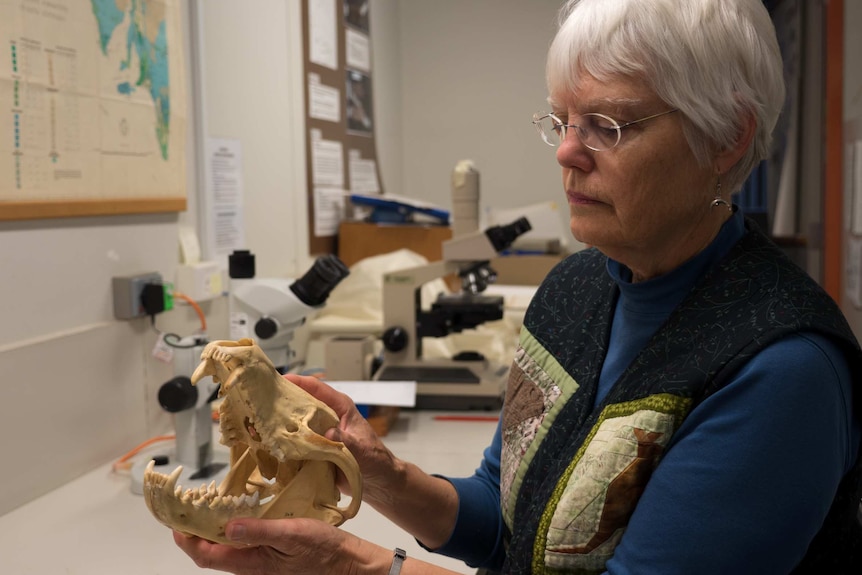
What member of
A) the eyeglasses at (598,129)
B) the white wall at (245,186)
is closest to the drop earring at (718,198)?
the eyeglasses at (598,129)

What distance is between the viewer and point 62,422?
161cm

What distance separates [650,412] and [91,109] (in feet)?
4.47

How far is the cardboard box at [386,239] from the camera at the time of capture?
3316 millimetres

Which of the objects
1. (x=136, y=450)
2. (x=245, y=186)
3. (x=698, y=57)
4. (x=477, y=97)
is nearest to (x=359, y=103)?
(x=477, y=97)

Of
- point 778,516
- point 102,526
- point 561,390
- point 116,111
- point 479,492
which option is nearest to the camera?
point 778,516

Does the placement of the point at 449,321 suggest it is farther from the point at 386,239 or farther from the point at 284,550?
the point at 284,550

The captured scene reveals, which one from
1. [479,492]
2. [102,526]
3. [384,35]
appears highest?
[384,35]

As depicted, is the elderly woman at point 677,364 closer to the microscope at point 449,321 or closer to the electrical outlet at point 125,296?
the electrical outlet at point 125,296

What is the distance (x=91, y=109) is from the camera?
1.68 m

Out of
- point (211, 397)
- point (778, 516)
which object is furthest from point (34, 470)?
point (778, 516)

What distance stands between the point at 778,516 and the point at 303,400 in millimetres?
564

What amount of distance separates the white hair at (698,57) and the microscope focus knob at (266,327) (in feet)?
3.26

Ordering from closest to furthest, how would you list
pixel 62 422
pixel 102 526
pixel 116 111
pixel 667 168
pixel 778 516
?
pixel 778 516 → pixel 667 168 → pixel 102 526 → pixel 62 422 → pixel 116 111

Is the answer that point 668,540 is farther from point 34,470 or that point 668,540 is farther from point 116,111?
point 116,111
